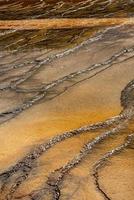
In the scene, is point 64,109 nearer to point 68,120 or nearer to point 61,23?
point 68,120

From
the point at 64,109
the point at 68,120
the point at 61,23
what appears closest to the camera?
the point at 68,120

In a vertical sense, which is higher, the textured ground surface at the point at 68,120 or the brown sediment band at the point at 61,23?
the brown sediment band at the point at 61,23

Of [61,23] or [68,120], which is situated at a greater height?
[61,23]

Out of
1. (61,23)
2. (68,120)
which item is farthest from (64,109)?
(61,23)

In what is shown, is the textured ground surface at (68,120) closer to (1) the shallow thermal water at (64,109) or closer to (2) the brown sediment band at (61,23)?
(1) the shallow thermal water at (64,109)

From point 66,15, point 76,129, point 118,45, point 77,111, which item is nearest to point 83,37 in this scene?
point 118,45

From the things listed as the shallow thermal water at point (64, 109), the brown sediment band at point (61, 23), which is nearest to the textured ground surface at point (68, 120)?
the shallow thermal water at point (64, 109)

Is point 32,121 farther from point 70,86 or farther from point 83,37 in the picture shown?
point 83,37
